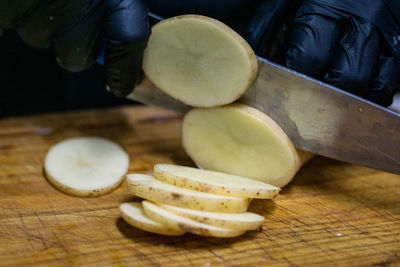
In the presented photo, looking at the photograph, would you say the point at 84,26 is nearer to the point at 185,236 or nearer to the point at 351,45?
the point at 185,236

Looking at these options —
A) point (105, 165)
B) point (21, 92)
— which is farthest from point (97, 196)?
point (21, 92)

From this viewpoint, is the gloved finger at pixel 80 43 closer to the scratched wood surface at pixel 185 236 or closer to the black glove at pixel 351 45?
the scratched wood surface at pixel 185 236

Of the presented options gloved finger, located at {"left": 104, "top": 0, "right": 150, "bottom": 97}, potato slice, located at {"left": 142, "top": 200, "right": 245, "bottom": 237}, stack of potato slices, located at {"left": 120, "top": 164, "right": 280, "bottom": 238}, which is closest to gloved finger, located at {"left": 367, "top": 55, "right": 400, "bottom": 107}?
stack of potato slices, located at {"left": 120, "top": 164, "right": 280, "bottom": 238}

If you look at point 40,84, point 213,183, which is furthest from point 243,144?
point 40,84

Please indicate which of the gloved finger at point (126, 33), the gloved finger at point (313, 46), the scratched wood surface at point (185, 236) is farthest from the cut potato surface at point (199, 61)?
the scratched wood surface at point (185, 236)

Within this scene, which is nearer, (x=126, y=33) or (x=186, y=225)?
(x=186, y=225)

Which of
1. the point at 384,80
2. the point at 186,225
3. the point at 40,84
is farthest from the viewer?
the point at 40,84
